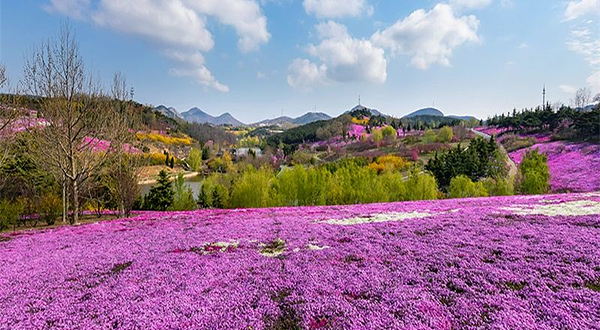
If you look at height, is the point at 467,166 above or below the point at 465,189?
above

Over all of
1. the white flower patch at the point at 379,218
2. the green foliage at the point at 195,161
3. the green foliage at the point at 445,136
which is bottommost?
the white flower patch at the point at 379,218

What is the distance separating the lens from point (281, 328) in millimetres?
4895

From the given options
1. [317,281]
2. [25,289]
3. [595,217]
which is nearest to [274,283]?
[317,281]

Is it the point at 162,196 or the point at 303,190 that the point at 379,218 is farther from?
the point at 162,196

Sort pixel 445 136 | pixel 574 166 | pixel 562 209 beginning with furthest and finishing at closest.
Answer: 1. pixel 445 136
2. pixel 574 166
3. pixel 562 209

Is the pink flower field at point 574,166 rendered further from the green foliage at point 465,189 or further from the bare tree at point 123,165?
the bare tree at point 123,165

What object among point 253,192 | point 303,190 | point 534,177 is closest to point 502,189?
point 534,177

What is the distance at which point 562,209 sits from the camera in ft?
42.3

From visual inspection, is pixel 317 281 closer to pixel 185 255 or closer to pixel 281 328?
pixel 281 328

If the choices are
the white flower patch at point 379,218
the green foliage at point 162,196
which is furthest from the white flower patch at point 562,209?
the green foliage at point 162,196

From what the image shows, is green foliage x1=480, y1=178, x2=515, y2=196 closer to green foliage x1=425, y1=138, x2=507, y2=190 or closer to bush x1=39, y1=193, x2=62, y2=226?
green foliage x1=425, y1=138, x2=507, y2=190

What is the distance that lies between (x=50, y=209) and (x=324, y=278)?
70.2ft

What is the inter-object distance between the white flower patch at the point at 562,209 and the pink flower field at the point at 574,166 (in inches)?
1096

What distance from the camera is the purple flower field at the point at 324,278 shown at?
507 centimetres
